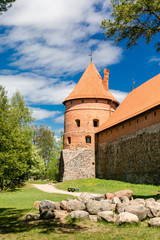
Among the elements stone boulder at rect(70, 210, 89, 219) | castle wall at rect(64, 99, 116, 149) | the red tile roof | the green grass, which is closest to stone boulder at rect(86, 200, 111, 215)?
stone boulder at rect(70, 210, 89, 219)

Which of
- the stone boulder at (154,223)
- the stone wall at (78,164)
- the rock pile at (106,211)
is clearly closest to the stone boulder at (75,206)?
the rock pile at (106,211)

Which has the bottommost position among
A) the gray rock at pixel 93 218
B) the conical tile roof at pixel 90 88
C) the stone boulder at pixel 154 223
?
the gray rock at pixel 93 218

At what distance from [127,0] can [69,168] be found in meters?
21.4

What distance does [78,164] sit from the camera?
2931 centimetres

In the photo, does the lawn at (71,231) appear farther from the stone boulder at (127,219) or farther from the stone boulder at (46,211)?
the stone boulder at (46,211)

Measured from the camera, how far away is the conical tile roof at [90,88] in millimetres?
30984

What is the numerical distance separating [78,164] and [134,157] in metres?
9.50

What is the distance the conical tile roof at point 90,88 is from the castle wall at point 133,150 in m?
5.30

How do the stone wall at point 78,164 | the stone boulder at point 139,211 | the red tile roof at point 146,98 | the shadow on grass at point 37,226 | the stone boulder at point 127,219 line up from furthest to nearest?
the stone wall at point 78,164 → the red tile roof at point 146,98 → the stone boulder at point 139,211 → the stone boulder at point 127,219 → the shadow on grass at point 37,226

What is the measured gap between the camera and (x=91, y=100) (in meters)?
30.8

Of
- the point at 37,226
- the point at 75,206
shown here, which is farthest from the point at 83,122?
the point at 37,226

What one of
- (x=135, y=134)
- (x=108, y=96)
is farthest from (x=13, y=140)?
(x=108, y=96)

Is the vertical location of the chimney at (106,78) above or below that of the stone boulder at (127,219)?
above

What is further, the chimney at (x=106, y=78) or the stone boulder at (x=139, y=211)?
the chimney at (x=106, y=78)
